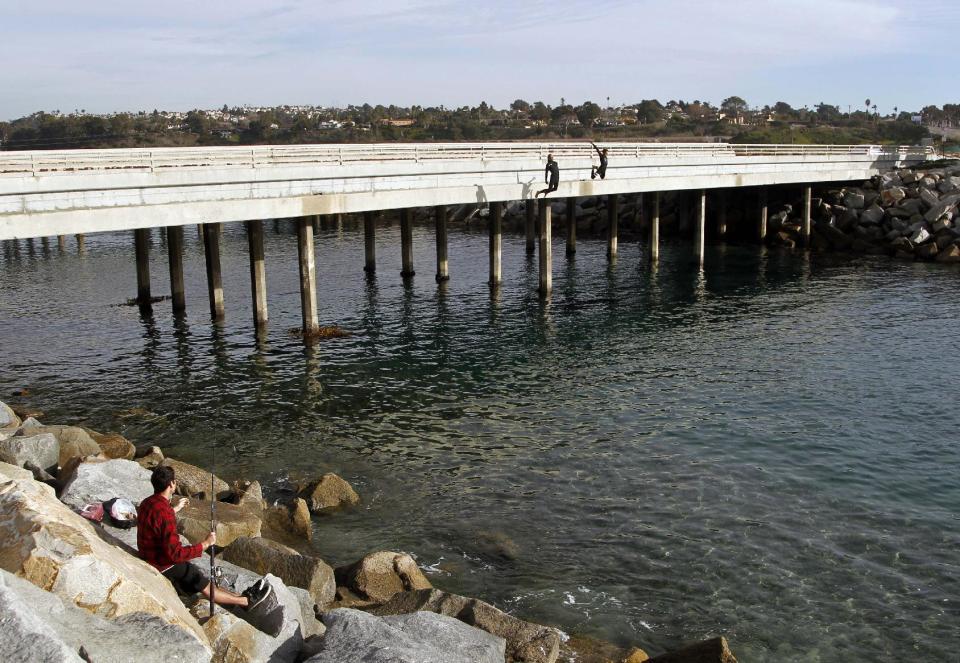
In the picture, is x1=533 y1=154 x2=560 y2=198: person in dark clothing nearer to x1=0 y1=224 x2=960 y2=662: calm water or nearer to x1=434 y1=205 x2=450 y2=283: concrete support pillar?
x1=0 y1=224 x2=960 y2=662: calm water

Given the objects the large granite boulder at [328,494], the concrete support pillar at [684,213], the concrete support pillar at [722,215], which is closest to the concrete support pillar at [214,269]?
the large granite boulder at [328,494]

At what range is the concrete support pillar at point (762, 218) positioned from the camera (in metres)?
47.6

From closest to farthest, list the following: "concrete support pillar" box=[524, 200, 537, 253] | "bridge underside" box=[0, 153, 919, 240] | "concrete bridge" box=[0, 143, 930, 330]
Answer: "bridge underside" box=[0, 153, 919, 240] → "concrete bridge" box=[0, 143, 930, 330] → "concrete support pillar" box=[524, 200, 537, 253]

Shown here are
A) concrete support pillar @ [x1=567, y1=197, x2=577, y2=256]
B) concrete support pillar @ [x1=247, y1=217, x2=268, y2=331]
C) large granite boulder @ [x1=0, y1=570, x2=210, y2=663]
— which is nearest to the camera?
large granite boulder @ [x1=0, y1=570, x2=210, y2=663]

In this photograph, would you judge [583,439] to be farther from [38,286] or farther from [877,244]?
[877,244]

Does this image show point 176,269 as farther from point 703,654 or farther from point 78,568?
point 703,654

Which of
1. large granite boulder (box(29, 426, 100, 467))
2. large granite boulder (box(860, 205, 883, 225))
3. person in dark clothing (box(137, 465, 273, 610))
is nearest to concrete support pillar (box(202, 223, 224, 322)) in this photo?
large granite boulder (box(29, 426, 100, 467))

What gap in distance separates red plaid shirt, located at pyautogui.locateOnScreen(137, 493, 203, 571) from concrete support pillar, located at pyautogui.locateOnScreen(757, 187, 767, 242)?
1692 inches

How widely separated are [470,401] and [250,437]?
5.11 meters

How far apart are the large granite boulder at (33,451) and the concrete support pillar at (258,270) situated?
43.2ft

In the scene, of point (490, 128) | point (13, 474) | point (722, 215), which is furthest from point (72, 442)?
point (490, 128)

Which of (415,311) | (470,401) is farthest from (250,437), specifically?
(415,311)

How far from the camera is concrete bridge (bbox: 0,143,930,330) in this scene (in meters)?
20.1

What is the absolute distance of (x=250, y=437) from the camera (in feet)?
61.3
